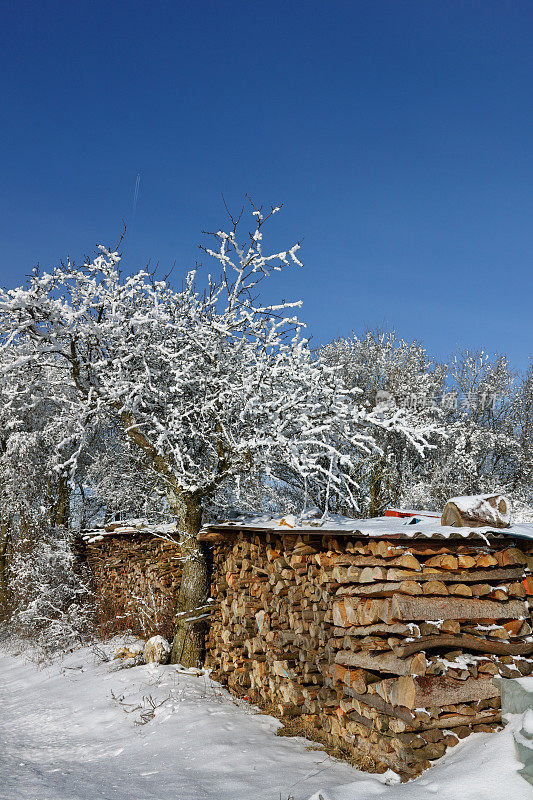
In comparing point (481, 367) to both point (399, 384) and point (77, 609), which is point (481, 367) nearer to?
point (399, 384)

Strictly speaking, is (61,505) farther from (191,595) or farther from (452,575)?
(452,575)

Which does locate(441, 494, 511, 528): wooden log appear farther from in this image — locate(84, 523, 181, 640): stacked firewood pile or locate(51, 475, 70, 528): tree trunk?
locate(51, 475, 70, 528): tree trunk

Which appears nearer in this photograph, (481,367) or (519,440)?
(519,440)

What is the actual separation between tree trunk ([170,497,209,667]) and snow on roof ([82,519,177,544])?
0.60m

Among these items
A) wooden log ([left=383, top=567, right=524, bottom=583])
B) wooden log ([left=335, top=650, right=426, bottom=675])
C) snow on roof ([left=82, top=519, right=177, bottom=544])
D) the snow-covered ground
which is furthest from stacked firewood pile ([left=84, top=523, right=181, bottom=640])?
wooden log ([left=383, top=567, right=524, bottom=583])

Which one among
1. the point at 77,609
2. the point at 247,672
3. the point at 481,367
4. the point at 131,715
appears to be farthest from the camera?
the point at 481,367

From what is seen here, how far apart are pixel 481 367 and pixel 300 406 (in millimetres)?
16302

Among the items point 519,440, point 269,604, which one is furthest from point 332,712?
point 519,440

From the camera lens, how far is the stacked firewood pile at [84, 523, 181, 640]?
9.61 meters

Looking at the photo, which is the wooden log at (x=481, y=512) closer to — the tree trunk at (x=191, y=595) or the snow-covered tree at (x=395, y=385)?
the tree trunk at (x=191, y=595)

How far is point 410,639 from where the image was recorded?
426 cm

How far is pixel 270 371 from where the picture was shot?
312 inches

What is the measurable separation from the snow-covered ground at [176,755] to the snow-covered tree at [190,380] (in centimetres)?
144

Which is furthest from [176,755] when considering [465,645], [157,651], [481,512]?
[481,512]
